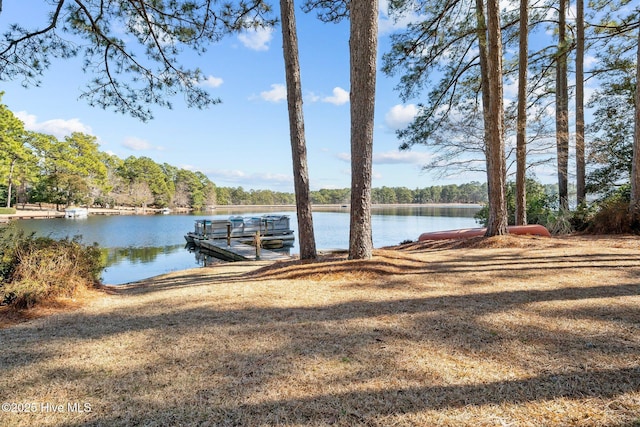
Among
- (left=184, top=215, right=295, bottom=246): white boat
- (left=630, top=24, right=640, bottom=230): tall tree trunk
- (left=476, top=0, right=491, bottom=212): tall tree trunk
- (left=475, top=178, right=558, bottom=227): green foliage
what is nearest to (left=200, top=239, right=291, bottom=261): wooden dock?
(left=184, top=215, right=295, bottom=246): white boat

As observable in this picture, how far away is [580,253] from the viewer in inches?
193

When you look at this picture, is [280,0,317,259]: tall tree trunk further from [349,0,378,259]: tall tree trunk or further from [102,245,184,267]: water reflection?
[102,245,184,267]: water reflection

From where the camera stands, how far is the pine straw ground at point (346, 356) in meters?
1.50

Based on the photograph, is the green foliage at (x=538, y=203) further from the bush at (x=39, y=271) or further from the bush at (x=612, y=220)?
the bush at (x=39, y=271)

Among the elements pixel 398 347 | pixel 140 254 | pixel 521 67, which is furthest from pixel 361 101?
pixel 140 254

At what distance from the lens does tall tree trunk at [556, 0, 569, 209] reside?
8.64 metres

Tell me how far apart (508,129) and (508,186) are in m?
5.94

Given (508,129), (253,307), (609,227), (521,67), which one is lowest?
(253,307)

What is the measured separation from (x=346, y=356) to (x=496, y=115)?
6000mm

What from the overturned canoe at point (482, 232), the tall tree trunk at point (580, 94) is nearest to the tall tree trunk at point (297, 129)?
the overturned canoe at point (482, 232)

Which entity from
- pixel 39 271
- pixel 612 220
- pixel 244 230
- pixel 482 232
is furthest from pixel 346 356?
pixel 244 230

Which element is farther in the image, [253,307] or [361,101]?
[361,101]

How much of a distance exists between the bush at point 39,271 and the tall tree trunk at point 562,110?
10.2m

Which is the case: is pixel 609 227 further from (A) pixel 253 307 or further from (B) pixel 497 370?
(A) pixel 253 307
